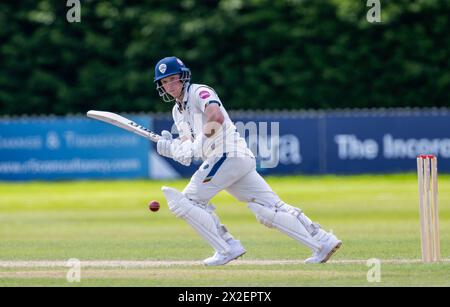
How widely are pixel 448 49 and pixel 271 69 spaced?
16.7ft

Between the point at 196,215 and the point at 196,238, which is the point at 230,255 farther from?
the point at 196,238

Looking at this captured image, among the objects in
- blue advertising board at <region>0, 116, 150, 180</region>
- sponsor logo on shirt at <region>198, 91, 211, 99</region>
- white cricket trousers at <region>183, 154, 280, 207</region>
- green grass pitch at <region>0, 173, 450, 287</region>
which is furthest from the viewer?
blue advertising board at <region>0, 116, 150, 180</region>

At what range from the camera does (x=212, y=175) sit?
10.2 metres

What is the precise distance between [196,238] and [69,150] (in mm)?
15323

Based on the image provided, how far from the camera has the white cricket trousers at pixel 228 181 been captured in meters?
10.2

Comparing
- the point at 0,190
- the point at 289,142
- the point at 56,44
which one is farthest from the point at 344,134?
the point at 56,44

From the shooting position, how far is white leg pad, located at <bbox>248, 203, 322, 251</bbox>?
404 inches

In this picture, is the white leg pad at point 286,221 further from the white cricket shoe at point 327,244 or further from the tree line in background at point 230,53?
the tree line in background at point 230,53

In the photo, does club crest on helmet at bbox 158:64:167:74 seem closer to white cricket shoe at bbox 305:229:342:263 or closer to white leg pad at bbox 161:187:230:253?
white leg pad at bbox 161:187:230:253

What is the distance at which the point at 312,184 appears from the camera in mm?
27109

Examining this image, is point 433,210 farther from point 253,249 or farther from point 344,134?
point 344,134

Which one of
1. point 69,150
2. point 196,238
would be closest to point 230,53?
point 69,150

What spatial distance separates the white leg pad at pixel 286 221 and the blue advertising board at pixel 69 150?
1879 centimetres

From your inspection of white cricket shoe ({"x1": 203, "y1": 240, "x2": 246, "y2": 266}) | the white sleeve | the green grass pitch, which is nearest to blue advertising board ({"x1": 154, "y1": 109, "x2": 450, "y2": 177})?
the green grass pitch
